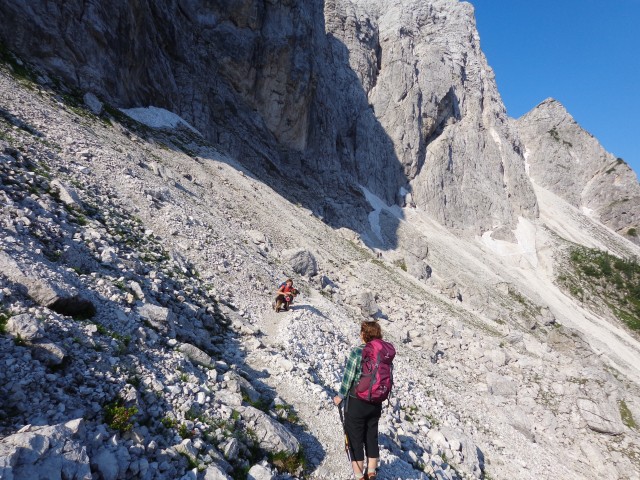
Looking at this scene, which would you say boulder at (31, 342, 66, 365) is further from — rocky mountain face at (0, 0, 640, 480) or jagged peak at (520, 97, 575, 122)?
jagged peak at (520, 97, 575, 122)

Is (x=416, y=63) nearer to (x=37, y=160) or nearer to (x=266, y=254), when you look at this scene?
(x=266, y=254)

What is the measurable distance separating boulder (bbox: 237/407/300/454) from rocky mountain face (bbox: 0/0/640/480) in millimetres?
46

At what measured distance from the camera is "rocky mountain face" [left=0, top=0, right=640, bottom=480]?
18.6 ft

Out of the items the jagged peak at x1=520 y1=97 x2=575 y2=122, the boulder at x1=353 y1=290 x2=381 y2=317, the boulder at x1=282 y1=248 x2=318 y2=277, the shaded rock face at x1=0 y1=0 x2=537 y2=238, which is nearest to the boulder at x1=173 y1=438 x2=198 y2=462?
the boulder at x1=282 y1=248 x2=318 y2=277

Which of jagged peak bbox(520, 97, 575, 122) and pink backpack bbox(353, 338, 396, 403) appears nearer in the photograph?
pink backpack bbox(353, 338, 396, 403)

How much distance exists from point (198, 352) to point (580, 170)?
495 feet

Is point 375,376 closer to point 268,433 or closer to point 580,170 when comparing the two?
point 268,433

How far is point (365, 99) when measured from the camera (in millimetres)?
77000

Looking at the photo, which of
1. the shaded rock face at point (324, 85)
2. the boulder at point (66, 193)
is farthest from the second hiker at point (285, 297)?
the shaded rock face at point (324, 85)

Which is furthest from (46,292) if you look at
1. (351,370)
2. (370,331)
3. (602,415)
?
(602,415)

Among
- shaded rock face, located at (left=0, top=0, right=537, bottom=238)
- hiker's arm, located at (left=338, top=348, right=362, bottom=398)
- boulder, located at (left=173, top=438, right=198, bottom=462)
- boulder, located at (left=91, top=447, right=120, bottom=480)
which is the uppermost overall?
shaded rock face, located at (left=0, top=0, right=537, bottom=238)

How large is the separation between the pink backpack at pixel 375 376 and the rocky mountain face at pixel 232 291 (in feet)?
7.41

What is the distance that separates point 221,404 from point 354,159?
6546 centimetres

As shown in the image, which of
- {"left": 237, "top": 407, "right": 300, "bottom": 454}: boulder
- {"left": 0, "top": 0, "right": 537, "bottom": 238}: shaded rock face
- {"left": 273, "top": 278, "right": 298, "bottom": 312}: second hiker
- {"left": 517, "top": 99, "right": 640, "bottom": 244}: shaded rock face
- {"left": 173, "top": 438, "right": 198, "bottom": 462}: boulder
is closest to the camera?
{"left": 173, "top": 438, "right": 198, "bottom": 462}: boulder
